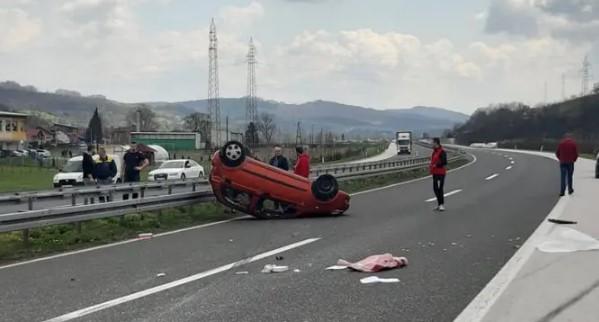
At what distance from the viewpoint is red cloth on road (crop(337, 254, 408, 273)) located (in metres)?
8.73

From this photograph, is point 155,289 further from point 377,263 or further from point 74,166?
point 74,166

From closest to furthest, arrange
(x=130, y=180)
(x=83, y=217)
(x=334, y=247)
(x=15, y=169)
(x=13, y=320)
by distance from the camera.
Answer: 1. (x=13, y=320)
2. (x=334, y=247)
3. (x=83, y=217)
4. (x=130, y=180)
5. (x=15, y=169)

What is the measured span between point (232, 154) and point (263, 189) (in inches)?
39.1

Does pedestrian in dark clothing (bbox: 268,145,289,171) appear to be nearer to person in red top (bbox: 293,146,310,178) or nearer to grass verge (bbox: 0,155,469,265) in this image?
person in red top (bbox: 293,146,310,178)

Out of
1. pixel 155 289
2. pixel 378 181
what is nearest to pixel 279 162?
pixel 155 289

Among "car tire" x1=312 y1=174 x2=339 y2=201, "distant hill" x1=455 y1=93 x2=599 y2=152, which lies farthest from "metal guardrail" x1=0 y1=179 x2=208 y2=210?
"distant hill" x1=455 y1=93 x2=599 y2=152

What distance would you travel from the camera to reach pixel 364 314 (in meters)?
6.42

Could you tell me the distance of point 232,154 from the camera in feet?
50.4

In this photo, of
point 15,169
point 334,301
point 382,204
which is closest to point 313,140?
point 15,169

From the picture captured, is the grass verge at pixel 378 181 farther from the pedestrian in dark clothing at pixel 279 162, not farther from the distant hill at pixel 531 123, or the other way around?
the distant hill at pixel 531 123

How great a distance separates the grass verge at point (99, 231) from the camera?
1176 cm

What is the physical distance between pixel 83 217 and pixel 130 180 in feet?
19.7

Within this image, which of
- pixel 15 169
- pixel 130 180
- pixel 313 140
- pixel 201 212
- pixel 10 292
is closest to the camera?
pixel 10 292

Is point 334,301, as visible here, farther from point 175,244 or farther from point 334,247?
point 175,244
